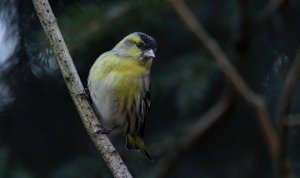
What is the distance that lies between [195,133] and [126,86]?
59cm

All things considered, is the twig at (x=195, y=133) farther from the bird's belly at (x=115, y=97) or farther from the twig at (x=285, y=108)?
the twig at (x=285, y=108)

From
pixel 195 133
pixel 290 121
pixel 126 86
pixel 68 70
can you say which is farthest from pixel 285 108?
pixel 195 133

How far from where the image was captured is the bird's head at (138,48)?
3.54 m

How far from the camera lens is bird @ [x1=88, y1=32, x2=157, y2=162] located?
133 inches

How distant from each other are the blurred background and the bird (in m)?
0.10

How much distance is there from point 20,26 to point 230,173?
1.65 metres

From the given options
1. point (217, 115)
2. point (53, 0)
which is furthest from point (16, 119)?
point (217, 115)

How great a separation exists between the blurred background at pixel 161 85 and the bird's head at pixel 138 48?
0.08 meters

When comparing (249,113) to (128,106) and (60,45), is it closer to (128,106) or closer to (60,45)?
(128,106)

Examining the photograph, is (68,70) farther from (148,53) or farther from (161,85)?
(161,85)

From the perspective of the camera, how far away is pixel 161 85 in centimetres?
375

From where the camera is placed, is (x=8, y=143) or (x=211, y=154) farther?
(x=211, y=154)

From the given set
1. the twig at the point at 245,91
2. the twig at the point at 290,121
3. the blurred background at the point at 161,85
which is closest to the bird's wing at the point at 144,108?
the blurred background at the point at 161,85

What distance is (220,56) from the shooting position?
251 cm
